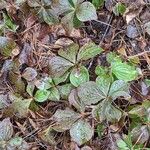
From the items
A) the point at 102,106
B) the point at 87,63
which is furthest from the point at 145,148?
the point at 87,63

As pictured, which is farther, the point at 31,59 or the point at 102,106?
the point at 31,59

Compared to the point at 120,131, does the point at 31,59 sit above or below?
above

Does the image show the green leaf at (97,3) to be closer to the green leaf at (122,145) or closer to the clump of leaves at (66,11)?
the clump of leaves at (66,11)

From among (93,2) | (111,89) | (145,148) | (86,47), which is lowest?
(145,148)

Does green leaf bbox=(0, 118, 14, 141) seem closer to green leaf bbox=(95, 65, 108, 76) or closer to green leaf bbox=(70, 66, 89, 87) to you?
green leaf bbox=(70, 66, 89, 87)

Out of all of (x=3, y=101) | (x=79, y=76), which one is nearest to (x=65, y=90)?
(x=79, y=76)

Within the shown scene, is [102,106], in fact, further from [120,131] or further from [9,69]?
[9,69]

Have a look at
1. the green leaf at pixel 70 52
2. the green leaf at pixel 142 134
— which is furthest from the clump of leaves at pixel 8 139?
the green leaf at pixel 142 134
